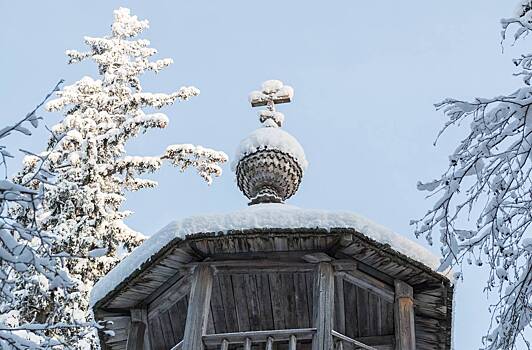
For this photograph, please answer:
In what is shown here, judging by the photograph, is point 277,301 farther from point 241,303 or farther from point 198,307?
point 198,307

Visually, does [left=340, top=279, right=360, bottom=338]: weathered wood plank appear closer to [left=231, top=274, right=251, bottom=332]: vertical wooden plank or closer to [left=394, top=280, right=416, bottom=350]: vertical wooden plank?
[left=394, top=280, right=416, bottom=350]: vertical wooden plank

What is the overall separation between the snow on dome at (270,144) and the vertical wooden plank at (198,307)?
198 cm

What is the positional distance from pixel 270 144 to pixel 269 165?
0.78 feet

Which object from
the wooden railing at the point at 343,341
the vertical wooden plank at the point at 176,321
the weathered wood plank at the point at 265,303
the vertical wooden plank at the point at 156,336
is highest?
the weathered wood plank at the point at 265,303

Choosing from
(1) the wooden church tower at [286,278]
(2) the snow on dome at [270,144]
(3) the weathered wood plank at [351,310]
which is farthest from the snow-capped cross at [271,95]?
(3) the weathered wood plank at [351,310]

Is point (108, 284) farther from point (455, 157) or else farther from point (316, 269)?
point (455, 157)

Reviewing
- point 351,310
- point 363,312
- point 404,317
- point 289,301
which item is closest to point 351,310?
point 351,310

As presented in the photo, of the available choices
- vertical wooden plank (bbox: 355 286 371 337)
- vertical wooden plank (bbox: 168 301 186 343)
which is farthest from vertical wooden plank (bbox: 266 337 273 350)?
vertical wooden plank (bbox: 168 301 186 343)

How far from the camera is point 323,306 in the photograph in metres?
8.15

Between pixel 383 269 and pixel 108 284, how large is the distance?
8.69ft

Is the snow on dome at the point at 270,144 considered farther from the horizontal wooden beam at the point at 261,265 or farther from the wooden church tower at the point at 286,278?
the horizontal wooden beam at the point at 261,265

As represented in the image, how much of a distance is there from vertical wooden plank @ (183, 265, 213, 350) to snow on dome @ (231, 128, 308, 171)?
6.50 feet

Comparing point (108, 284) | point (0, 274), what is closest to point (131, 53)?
point (108, 284)

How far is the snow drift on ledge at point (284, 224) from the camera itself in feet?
26.7
